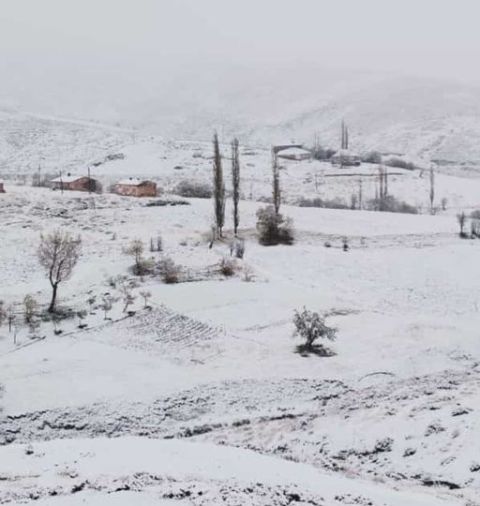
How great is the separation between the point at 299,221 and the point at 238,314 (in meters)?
22.9

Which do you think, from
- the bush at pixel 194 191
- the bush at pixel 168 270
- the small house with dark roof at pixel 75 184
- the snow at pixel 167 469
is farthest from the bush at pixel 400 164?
the snow at pixel 167 469

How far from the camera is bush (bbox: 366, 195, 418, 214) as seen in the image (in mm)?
66550

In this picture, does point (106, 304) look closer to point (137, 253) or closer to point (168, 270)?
point (168, 270)

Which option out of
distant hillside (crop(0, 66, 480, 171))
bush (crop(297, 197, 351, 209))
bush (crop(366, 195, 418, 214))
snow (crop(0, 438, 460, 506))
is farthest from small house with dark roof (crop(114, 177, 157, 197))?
snow (crop(0, 438, 460, 506))

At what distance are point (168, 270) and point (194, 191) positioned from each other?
33.7 m

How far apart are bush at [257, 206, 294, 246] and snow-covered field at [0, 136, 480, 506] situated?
0.80m

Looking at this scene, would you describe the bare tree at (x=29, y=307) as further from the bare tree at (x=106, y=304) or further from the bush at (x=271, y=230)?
the bush at (x=271, y=230)

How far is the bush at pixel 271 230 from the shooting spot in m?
42.5

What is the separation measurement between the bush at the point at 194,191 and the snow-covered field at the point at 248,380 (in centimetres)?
2135

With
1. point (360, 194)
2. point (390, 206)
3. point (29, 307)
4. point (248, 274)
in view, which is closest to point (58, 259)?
point (29, 307)

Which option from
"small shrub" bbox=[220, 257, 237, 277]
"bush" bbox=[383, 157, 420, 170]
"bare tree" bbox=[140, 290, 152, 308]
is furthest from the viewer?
"bush" bbox=[383, 157, 420, 170]

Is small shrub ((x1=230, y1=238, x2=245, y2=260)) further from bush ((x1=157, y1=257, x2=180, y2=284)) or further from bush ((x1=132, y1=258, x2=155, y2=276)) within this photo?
bush ((x1=132, y1=258, x2=155, y2=276))

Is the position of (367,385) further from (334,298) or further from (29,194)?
(29,194)

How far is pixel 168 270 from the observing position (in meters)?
33.9
